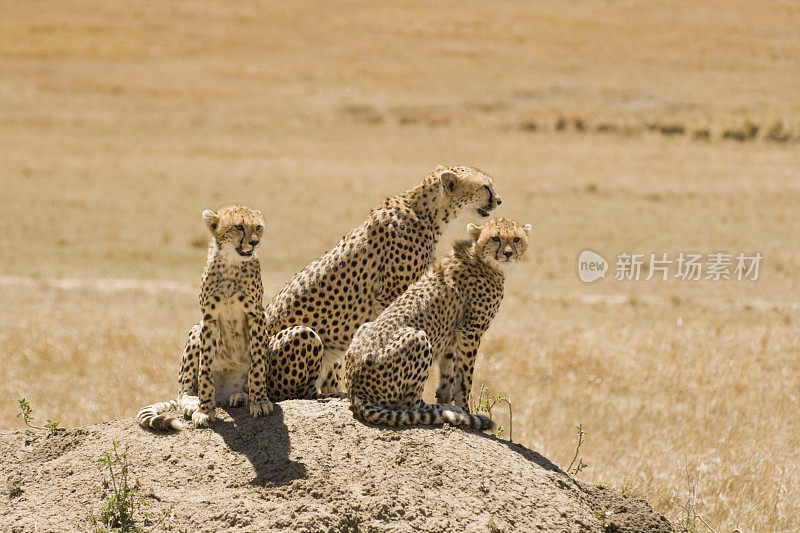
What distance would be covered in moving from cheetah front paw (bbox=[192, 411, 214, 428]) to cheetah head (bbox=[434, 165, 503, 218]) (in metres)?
1.87

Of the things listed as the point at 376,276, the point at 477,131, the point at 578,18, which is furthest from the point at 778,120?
the point at 376,276

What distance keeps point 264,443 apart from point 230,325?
64 cm

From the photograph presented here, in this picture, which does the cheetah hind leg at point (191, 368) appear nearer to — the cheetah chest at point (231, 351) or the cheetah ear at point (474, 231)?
the cheetah chest at point (231, 351)

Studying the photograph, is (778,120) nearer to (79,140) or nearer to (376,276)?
(79,140)

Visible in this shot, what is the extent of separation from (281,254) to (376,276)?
1143 cm

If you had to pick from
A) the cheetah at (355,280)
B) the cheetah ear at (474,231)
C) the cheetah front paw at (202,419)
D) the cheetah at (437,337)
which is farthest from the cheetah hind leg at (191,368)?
the cheetah ear at (474,231)

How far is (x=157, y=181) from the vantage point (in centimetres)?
2541

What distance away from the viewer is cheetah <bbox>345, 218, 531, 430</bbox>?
17.2 ft

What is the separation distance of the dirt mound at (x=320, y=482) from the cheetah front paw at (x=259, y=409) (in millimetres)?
39

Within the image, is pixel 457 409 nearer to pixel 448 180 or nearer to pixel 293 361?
pixel 293 361

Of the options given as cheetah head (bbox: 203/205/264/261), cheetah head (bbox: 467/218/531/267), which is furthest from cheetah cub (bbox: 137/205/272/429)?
cheetah head (bbox: 467/218/531/267)

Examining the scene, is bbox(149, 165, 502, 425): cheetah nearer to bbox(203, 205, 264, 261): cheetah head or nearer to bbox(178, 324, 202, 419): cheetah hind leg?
bbox(178, 324, 202, 419): cheetah hind leg

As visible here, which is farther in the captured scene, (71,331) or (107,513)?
(71,331)

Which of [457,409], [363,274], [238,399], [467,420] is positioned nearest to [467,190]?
[363,274]
